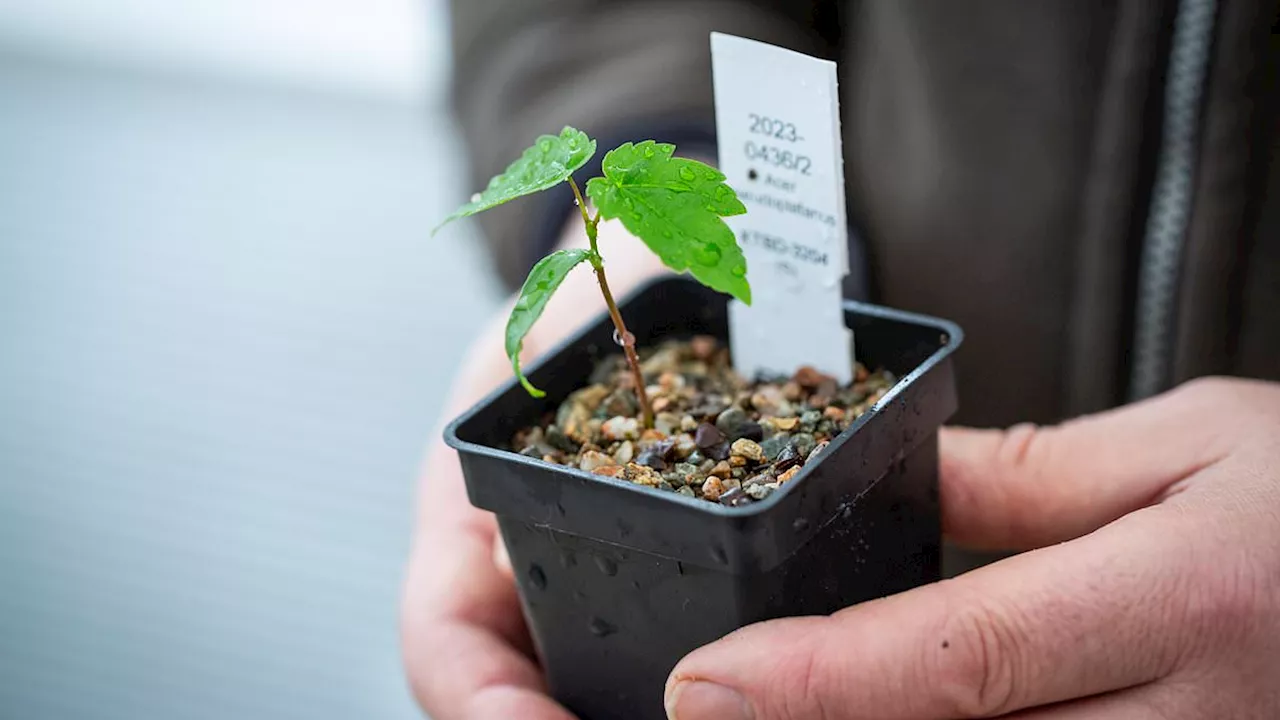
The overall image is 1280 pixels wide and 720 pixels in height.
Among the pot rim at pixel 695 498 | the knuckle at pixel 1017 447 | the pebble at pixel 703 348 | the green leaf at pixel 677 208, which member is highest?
the green leaf at pixel 677 208

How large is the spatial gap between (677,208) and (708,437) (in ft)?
0.47

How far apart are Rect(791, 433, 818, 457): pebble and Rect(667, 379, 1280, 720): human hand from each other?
0.10 m

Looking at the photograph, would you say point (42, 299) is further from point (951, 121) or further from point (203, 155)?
point (951, 121)

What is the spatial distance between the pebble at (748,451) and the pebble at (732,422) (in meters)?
0.03

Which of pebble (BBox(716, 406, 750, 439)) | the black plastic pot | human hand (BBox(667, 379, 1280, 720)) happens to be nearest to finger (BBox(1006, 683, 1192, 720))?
human hand (BBox(667, 379, 1280, 720))

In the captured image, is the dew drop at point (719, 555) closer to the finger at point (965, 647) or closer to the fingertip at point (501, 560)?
the finger at point (965, 647)

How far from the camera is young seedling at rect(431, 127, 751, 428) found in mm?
684

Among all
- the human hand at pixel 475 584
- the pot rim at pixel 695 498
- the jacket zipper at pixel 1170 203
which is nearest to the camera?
the pot rim at pixel 695 498

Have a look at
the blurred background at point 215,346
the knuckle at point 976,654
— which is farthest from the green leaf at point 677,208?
the blurred background at point 215,346

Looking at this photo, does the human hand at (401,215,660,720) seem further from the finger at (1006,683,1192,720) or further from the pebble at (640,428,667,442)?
the finger at (1006,683,1192,720)

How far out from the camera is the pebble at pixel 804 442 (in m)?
0.72

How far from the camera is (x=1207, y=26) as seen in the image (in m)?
1.08

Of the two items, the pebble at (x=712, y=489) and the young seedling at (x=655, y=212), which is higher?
the young seedling at (x=655, y=212)

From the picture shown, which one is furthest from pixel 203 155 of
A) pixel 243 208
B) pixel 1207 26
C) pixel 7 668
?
pixel 1207 26
